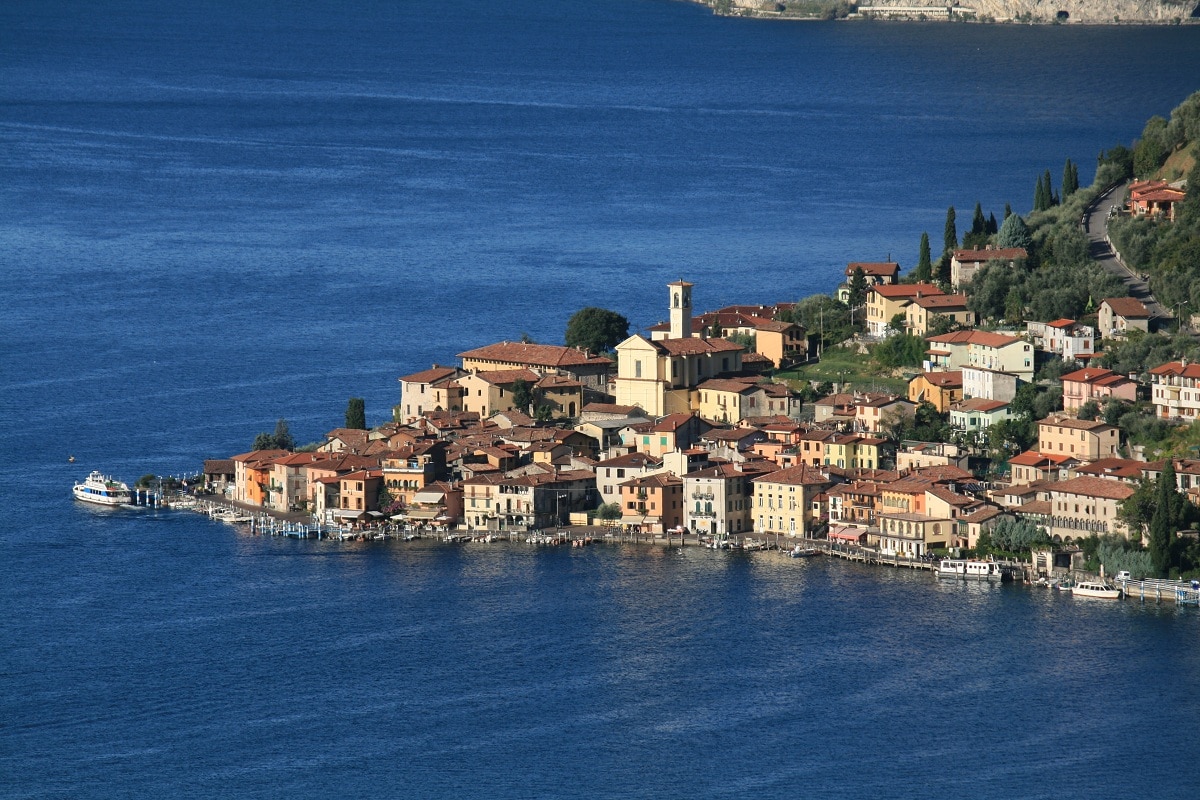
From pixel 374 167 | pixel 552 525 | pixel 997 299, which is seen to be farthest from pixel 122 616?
pixel 374 167

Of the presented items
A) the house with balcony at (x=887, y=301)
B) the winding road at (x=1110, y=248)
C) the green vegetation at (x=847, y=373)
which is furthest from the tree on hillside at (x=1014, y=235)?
the green vegetation at (x=847, y=373)

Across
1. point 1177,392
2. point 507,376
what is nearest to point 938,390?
point 1177,392

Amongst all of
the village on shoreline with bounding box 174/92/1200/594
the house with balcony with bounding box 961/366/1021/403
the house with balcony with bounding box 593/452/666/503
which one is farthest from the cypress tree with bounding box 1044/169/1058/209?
the house with balcony with bounding box 593/452/666/503

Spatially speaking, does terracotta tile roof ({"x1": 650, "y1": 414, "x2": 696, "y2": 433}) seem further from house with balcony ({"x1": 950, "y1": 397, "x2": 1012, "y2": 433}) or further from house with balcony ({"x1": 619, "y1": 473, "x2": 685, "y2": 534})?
house with balcony ({"x1": 950, "y1": 397, "x2": 1012, "y2": 433})

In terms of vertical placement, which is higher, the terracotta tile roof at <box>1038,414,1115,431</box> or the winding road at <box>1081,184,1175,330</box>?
the winding road at <box>1081,184,1175,330</box>

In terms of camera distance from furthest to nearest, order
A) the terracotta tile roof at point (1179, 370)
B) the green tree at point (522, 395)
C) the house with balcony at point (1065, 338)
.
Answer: the green tree at point (522, 395)
the house with balcony at point (1065, 338)
the terracotta tile roof at point (1179, 370)

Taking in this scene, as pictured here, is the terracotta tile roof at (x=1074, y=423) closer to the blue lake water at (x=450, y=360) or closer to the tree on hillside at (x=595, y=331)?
the blue lake water at (x=450, y=360)

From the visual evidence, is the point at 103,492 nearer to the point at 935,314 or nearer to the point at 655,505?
the point at 655,505
